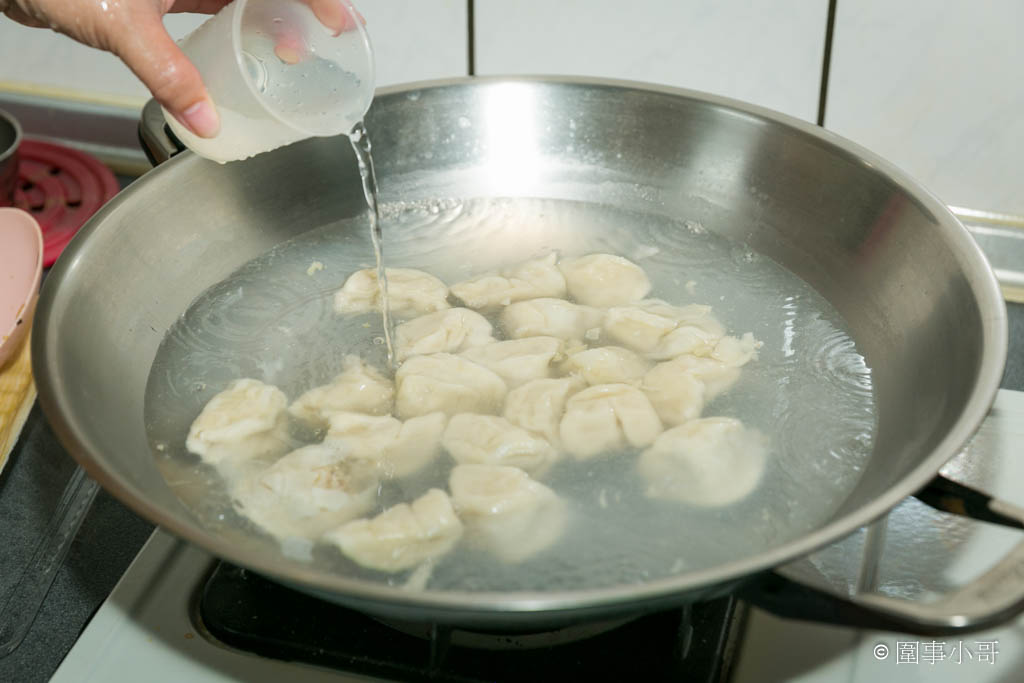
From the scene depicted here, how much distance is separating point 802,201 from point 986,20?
1.36ft

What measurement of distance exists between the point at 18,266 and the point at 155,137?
11.1 inches

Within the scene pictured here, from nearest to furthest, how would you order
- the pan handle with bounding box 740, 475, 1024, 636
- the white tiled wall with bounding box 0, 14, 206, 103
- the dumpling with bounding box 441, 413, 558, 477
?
the pan handle with bounding box 740, 475, 1024, 636
the dumpling with bounding box 441, 413, 558, 477
the white tiled wall with bounding box 0, 14, 206, 103

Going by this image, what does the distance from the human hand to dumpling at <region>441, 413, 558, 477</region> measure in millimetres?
339

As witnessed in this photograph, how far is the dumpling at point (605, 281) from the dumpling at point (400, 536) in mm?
377

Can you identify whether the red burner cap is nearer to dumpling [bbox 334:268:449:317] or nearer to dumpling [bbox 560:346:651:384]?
dumpling [bbox 334:268:449:317]

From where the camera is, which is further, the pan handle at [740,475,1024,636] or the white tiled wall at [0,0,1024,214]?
the white tiled wall at [0,0,1024,214]

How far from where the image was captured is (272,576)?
57 cm

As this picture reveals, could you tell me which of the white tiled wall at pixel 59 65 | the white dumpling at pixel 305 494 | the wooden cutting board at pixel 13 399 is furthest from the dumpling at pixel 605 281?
the white tiled wall at pixel 59 65

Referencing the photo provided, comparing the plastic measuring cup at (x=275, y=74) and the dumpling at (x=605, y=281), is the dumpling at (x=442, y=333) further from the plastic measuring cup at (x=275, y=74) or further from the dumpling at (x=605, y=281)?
the plastic measuring cup at (x=275, y=74)

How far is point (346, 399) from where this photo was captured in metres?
0.94

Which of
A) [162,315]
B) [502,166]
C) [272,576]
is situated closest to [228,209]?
[162,315]

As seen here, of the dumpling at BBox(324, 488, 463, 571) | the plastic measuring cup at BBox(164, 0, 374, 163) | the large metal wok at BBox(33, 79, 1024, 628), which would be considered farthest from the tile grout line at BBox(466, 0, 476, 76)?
the dumpling at BBox(324, 488, 463, 571)

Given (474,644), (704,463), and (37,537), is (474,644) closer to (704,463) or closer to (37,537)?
(704,463)

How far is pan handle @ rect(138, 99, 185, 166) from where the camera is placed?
106 centimetres
